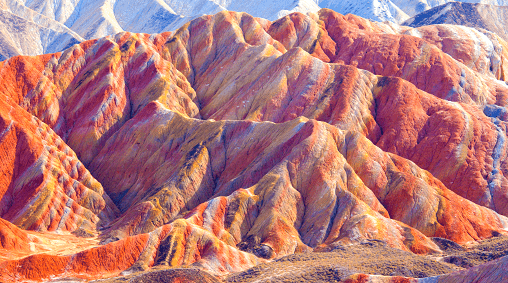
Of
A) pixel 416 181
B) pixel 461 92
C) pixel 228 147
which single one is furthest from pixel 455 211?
pixel 461 92

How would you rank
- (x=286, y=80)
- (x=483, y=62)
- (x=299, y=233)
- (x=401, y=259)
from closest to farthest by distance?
1. (x=401, y=259)
2. (x=299, y=233)
3. (x=286, y=80)
4. (x=483, y=62)

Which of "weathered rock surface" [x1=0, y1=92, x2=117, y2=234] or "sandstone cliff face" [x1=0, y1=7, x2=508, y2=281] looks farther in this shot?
"weathered rock surface" [x1=0, y1=92, x2=117, y2=234]

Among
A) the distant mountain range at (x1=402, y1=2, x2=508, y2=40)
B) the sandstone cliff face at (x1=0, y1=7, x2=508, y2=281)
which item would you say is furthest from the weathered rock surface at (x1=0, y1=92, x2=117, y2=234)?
the distant mountain range at (x1=402, y1=2, x2=508, y2=40)

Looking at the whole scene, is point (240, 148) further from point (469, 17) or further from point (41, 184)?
point (469, 17)

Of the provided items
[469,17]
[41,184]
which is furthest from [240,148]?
[469,17]

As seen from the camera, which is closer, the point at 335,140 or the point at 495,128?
the point at 335,140

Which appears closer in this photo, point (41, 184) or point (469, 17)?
point (41, 184)

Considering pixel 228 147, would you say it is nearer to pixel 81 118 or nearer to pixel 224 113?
pixel 224 113

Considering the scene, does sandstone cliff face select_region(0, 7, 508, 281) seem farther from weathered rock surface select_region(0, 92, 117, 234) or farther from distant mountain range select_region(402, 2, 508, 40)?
distant mountain range select_region(402, 2, 508, 40)
